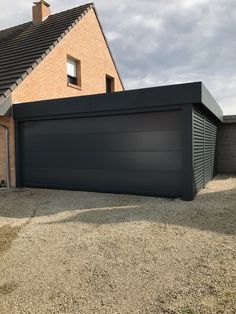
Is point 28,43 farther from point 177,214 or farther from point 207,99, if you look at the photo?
point 177,214

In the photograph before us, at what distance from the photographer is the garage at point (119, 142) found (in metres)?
7.49

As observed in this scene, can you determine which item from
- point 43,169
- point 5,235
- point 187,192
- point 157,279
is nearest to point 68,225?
point 5,235

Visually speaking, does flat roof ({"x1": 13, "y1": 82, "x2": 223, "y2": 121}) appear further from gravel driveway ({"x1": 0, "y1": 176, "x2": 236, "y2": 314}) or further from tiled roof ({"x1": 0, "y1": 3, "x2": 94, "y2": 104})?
gravel driveway ({"x1": 0, "y1": 176, "x2": 236, "y2": 314})

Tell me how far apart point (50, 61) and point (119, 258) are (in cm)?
949

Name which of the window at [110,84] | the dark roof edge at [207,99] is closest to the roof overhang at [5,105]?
the dark roof edge at [207,99]

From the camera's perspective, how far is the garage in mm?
7488

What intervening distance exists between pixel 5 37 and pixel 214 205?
1290 centimetres

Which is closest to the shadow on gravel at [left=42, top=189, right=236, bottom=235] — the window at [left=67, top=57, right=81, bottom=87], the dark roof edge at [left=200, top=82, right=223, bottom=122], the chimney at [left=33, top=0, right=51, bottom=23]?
the dark roof edge at [left=200, top=82, right=223, bottom=122]

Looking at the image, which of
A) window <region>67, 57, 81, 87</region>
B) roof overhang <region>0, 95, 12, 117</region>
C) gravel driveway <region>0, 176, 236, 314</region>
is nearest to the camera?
gravel driveway <region>0, 176, 236, 314</region>

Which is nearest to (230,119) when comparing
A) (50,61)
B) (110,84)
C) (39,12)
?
(110,84)

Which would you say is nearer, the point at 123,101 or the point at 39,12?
the point at 123,101

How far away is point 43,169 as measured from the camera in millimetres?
9805

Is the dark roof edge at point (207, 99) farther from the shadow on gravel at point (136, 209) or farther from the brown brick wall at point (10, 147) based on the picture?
the brown brick wall at point (10, 147)

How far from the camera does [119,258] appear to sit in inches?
160
